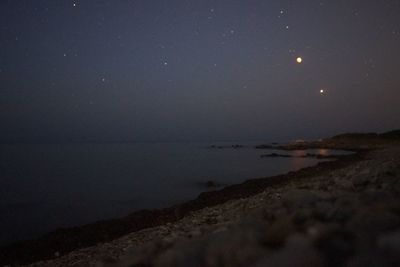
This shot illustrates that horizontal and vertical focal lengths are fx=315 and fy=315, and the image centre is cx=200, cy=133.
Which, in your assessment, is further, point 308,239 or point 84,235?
point 84,235

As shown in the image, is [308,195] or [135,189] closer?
[308,195]

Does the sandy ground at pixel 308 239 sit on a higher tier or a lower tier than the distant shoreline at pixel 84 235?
higher

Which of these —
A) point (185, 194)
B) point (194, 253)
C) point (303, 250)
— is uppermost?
point (303, 250)

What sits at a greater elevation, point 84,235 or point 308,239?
point 308,239

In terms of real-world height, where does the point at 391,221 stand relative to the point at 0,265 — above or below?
above

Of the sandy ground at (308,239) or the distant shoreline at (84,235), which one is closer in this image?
the sandy ground at (308,239)

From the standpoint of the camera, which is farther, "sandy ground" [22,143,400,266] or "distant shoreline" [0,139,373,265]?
"distant shoreline" [0,139,373,265]

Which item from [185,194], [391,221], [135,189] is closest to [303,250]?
[391,221]

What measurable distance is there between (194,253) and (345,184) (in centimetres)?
607

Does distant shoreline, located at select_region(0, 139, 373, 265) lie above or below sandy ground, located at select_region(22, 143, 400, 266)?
below

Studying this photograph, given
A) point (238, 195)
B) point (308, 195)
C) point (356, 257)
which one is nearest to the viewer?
point (356, 257)

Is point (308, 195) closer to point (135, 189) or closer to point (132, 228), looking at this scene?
point (132, 228)

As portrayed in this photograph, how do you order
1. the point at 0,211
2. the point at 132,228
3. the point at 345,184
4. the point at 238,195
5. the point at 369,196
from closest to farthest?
1. the point at 369,196
2. the point at 345,184
3. the point at 132,228
4. the point at 238,195
5. the point at 0,211

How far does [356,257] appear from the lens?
3336 mm
